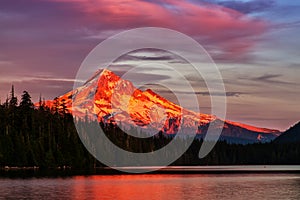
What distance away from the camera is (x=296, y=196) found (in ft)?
303

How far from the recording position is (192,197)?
9075 cm

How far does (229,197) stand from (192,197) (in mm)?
5971

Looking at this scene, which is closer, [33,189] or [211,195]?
[211,195]

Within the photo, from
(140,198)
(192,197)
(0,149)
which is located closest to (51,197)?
(140,198)

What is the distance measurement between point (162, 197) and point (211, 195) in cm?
1000

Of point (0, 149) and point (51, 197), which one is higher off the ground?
point (0, 149)

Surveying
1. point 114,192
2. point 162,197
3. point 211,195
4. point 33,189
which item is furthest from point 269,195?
point 33,189

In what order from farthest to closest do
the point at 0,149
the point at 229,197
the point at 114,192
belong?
1. the point at 0,149
2. the point at 114,192
3. the point at 229,197

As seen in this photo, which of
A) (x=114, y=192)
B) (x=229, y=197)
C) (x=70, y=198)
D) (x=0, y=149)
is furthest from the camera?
(x=0, y=149)

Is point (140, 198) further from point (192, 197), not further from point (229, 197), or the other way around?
point (229, 197)

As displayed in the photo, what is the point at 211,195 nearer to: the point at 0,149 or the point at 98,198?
the point at 98,198

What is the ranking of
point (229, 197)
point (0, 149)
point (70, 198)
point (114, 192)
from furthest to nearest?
Answer: point (0, 149) → point (114, 192) → point (229, 197) → point (70, 198)

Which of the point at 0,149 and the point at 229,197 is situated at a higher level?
the point at 0,149

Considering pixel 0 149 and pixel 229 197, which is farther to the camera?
pixel 0 149
